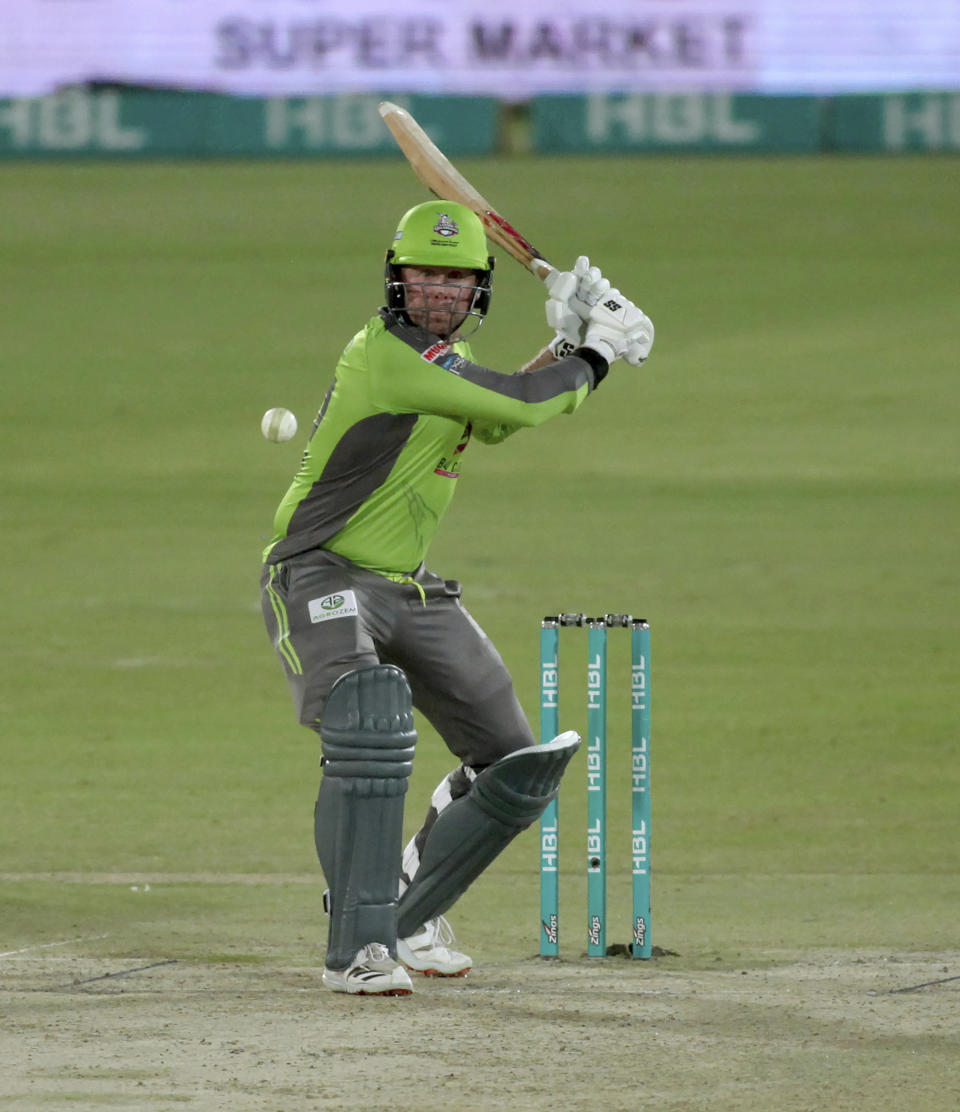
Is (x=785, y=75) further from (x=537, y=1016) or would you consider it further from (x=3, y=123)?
(x=537, y=1016)

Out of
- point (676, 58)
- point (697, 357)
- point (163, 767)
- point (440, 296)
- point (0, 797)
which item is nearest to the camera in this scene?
point (440, 296)

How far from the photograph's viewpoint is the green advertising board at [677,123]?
2739 centimetres

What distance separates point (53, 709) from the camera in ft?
34.6

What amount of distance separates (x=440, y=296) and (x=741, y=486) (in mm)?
11000

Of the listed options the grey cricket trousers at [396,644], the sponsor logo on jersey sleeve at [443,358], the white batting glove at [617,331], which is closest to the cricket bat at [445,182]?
the white batting glove at [617,331]

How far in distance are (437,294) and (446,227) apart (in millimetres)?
173

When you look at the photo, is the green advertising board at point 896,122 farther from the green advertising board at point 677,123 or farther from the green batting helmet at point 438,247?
the green batting helmet at point 438,247

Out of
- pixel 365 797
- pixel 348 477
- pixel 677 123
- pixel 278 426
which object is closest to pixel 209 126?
pixel 677 123

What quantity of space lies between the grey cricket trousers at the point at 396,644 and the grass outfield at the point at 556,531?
3.19ft

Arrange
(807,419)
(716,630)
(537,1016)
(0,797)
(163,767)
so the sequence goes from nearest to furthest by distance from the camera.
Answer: (537,1016) → (0,797) → (163,767) → (716,630) → (807,419)

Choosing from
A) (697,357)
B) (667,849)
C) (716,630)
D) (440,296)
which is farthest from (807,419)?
(440,296)

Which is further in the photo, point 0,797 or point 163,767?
point 163,767

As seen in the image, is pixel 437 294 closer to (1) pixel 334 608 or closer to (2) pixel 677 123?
(1) pixel 334 608

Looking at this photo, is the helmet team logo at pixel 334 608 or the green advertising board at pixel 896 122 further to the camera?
the green advertising board at pixel 896 122
